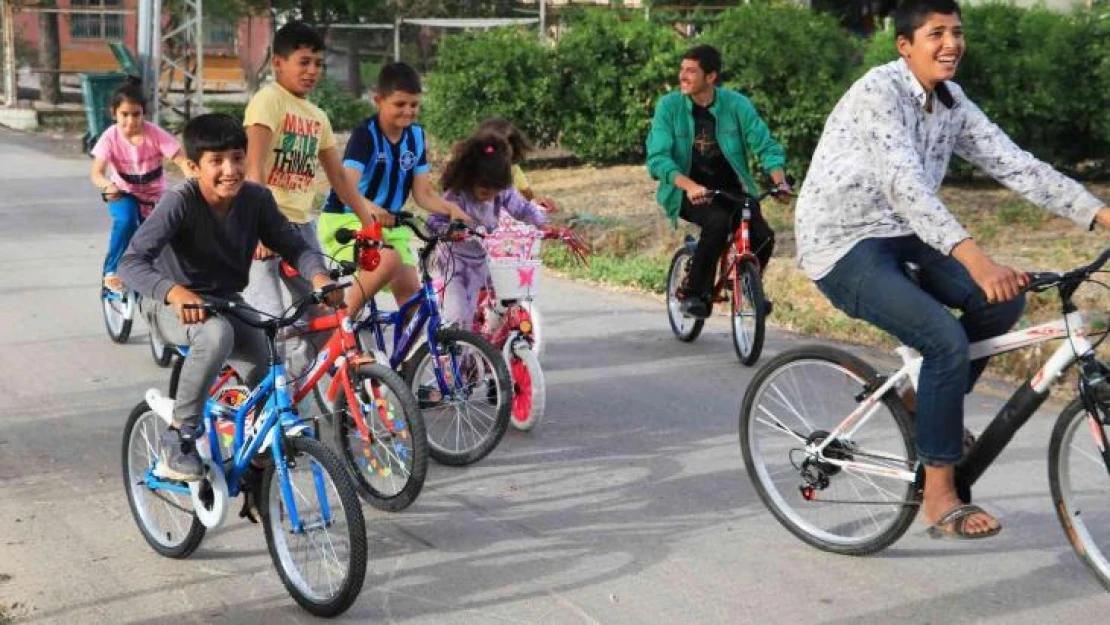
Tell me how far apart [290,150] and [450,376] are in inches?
54.6

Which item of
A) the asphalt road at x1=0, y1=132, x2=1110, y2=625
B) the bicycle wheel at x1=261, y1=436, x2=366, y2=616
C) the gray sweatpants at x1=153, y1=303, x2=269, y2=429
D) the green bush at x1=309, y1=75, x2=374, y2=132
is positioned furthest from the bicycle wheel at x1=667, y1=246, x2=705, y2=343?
the green bush at x1=309, y1=75, x2=374, y2=132

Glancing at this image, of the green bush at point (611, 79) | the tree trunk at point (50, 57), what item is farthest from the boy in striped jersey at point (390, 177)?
the tree trunk at point (50, 57)

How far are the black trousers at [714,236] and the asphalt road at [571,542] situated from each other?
2.39ft

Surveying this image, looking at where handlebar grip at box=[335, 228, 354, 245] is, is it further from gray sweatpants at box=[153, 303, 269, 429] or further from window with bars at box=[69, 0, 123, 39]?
window with bars at box=[69, 0, 123, 39]

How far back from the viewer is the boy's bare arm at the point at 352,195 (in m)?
7.41

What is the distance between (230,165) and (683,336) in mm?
4851

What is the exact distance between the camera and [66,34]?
43250mm

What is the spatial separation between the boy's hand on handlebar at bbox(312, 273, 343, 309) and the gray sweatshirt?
91 mm

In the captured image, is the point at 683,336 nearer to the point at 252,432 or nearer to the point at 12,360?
the point at 12,360

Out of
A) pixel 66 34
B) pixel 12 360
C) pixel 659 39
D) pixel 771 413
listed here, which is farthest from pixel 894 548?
pixel 66 34

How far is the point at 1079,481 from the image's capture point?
520cm

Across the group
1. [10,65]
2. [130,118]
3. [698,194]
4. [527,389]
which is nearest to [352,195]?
[527,389]

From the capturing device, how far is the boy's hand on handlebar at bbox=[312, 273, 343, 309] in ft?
17.8

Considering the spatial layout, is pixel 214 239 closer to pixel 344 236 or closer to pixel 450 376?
pixel 344 236
